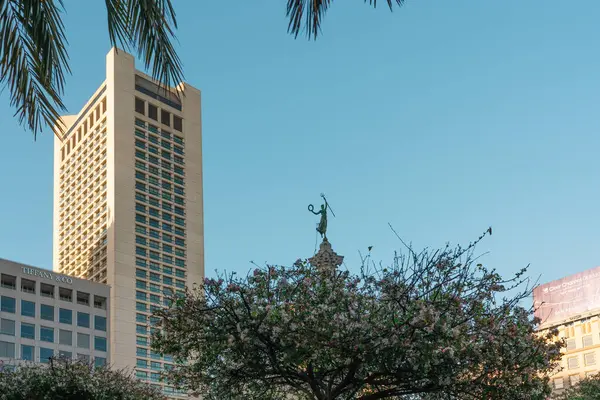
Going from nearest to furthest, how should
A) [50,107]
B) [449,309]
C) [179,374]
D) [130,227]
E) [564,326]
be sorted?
[50,107] < [449,309] < [179,374] < [564,326] < [130,227]

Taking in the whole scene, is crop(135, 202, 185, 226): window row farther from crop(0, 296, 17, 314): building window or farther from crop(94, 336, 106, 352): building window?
crop(0, 296, 17, 314): building window

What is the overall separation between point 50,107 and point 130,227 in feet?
405

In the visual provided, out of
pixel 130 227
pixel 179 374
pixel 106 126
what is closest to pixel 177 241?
pixel 130 227

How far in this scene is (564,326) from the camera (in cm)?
11425

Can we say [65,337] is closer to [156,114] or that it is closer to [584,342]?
[156,114]

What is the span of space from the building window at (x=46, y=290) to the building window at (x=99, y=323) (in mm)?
7443

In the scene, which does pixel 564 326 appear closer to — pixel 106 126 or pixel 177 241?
pixel 177 241

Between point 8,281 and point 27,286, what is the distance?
2.79m

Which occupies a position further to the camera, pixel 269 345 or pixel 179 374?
pixel 179 374

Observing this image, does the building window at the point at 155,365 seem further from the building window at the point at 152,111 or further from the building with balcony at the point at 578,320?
the building with balcony at the point at 578,320

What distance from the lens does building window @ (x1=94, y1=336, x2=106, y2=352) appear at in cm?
11244

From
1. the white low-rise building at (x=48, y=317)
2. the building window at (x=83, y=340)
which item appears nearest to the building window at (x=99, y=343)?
the white low-rise building at (x=48, y=317)

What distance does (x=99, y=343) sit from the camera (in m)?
113

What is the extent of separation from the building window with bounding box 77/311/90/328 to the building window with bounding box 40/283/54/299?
4.47 m
